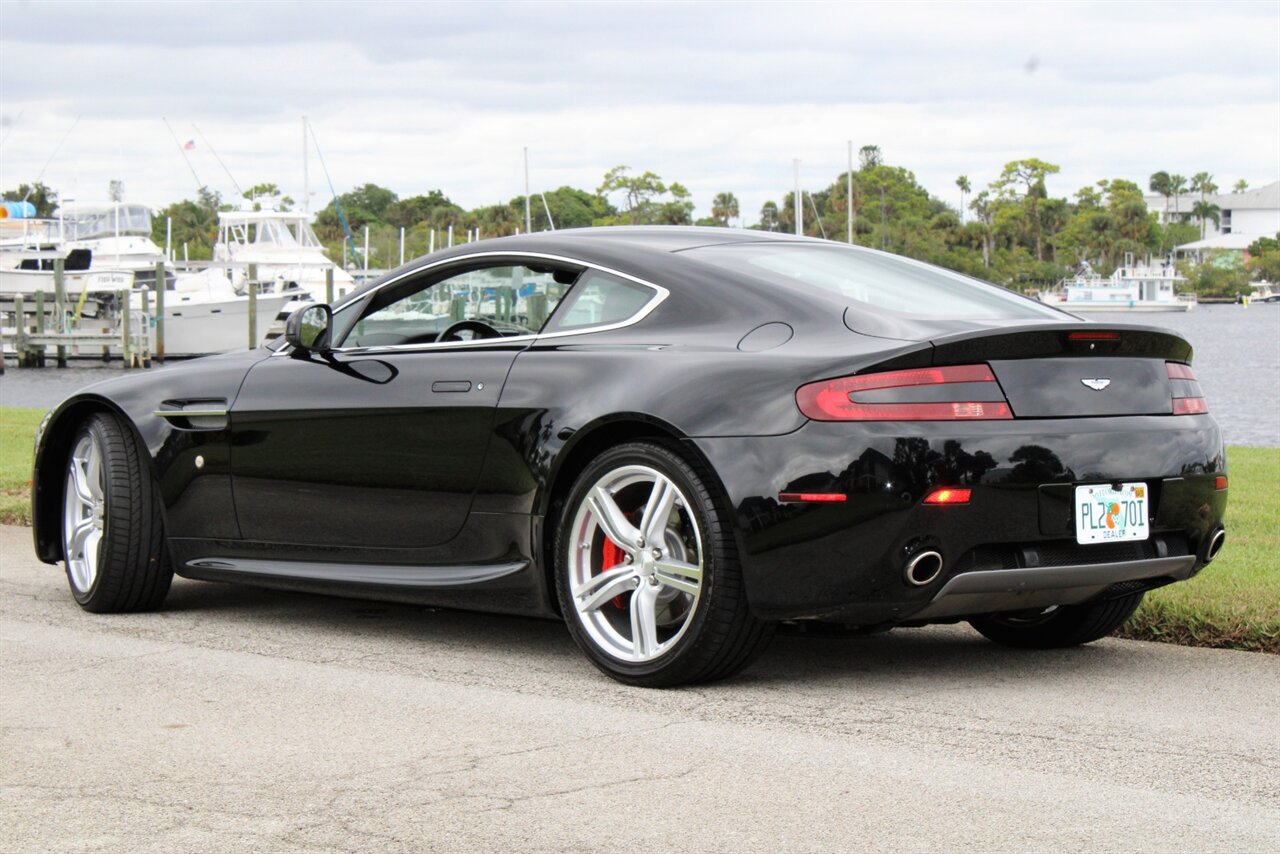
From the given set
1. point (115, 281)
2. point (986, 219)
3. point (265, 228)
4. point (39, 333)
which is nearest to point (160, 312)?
point (39, 333)

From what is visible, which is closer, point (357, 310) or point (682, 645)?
point (682, 645)

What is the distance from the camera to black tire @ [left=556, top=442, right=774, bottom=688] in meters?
4.84

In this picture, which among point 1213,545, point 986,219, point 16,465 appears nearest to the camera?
point 1213,545

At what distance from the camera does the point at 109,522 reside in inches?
261

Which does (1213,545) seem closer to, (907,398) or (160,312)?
(907,398)

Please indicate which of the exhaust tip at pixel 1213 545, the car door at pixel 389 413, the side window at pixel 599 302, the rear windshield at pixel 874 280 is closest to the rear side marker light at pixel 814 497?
the rear windshield at pixel 874 280

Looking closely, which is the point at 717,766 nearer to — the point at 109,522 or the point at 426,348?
the point at 426,348

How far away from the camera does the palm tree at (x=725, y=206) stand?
138500 millimetres

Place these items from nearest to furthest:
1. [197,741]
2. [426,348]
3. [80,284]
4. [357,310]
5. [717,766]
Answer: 1. [717,766]
2. [197,741]
3. [426,348]
4. [357,310]
5. [80,284]

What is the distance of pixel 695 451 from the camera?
16.0 ft

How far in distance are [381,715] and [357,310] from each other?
195 cm

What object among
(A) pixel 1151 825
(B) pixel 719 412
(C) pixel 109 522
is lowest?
(A) pixel 1151 825

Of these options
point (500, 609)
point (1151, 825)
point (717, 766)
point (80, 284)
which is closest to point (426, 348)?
point (500, 609)

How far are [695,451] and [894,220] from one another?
13260cm
